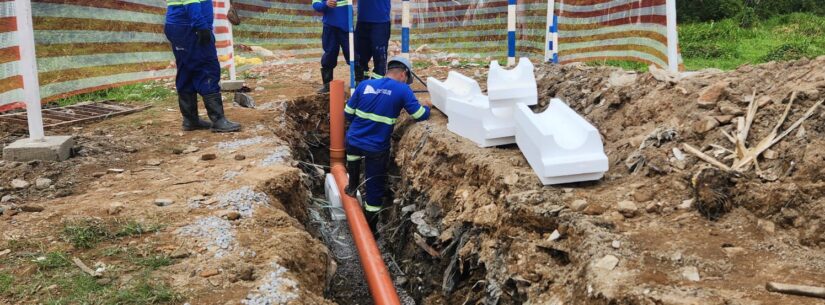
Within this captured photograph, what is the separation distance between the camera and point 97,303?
2.58 m

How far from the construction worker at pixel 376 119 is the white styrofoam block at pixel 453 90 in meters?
0.31

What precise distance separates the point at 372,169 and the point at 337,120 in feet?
3.49

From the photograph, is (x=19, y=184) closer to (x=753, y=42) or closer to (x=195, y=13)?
(x=195, y=13)

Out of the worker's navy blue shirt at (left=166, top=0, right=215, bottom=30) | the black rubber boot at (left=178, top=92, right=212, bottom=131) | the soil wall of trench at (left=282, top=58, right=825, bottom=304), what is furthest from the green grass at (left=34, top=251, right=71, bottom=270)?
the black rubber boot at (left=178, top=92, right=212, bottom=131)

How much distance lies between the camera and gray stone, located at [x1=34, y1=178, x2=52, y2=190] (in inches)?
159

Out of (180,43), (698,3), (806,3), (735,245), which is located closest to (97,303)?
(735,245)

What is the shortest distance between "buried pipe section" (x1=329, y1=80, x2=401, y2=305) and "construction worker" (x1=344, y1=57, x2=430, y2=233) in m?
0.28

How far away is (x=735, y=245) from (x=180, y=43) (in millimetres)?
4616

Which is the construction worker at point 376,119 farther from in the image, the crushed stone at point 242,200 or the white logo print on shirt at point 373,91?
the crushed stone at point 242,200

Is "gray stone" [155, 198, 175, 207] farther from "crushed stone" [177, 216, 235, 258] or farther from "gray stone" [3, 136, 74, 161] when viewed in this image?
"gray stone" [3, 136, 74, 161]

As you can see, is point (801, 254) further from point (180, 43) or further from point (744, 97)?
point (180, 43)

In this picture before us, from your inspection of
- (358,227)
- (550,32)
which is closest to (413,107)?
(358,227)

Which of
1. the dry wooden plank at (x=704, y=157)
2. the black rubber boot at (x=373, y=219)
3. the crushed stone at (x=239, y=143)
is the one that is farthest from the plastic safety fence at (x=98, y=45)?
the dry wooden plank at (x=704, y=157)

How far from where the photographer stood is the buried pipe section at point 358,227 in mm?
3777
